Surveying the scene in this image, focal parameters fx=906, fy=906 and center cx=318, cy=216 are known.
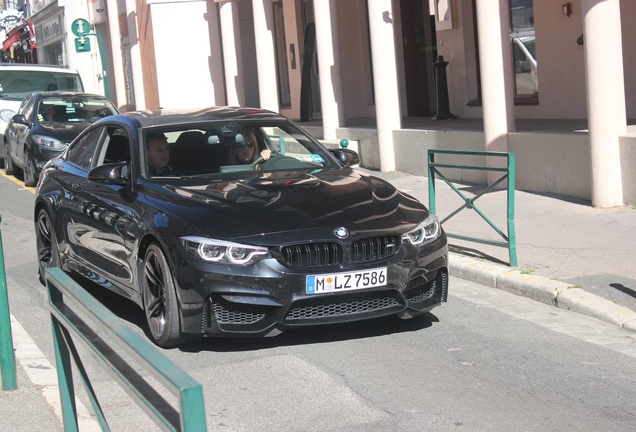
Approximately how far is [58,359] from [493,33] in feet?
29.3

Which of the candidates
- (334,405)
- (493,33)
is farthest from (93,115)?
(334,405)

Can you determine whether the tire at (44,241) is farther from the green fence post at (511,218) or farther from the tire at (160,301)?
the green fence post at (511,218)

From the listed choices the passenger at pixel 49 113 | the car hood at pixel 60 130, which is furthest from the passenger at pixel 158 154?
the passenger at pixel 49 113

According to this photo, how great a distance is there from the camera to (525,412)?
4598mm

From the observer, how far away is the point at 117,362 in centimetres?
290

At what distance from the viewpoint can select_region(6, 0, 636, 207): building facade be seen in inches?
393

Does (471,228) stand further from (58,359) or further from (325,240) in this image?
(58,359)

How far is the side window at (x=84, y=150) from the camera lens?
762 centimetres

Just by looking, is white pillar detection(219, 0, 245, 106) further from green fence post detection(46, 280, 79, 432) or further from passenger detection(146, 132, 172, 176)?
green fence post detection(46, 280, 79, 432)

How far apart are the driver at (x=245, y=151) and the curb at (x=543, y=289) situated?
2139mm

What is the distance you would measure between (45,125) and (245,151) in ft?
31.4

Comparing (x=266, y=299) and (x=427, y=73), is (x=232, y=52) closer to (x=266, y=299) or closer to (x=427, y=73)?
(x=427, y=73)

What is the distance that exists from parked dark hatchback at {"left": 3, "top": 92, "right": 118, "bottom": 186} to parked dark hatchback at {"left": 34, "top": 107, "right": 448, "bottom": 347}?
26.4ft

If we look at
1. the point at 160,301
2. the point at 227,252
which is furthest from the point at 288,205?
the point at 160,301
